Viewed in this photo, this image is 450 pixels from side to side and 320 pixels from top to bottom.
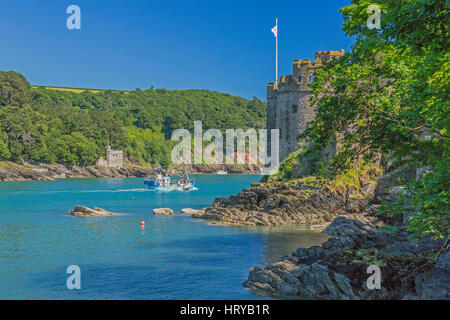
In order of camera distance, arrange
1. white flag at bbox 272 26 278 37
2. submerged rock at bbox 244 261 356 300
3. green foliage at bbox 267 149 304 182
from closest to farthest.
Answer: submerged rock at bbox 244 261 356 300 → green foliage at bbox 267 149 304 182 → white flag at bbox 272 26 278 37

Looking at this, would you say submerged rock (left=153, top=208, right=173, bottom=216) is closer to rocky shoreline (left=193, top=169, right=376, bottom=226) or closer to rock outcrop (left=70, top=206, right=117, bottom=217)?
rock outcrop (left=70, top=206, right=117, bottom=217)

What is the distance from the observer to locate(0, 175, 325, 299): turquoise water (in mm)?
23359

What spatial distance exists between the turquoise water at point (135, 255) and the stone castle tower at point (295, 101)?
42.8 ft

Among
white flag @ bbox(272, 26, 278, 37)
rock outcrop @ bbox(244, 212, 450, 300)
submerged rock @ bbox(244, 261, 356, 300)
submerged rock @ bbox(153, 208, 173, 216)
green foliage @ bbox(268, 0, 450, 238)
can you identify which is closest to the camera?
green foliage @ bbox(268, 0, 450, 238)

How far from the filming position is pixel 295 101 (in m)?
53.4

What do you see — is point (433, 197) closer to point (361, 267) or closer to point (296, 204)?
point (361, 267)

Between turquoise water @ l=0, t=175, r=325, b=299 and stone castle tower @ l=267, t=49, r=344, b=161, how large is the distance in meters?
13.0

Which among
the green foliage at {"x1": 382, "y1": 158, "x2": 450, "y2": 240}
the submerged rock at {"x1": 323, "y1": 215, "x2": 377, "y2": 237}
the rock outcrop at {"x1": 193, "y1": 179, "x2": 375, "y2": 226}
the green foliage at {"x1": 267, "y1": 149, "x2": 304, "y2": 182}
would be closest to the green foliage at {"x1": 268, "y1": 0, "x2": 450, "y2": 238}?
the green foliage at {"x1": 382, "y1": 158, "x2": 450, "y2": 240}

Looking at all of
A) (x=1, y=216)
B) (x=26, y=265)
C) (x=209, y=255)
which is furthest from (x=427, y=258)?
(x=1, y=216)

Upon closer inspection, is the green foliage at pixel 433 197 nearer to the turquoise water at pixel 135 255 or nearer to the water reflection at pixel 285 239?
the turquoise water at pixel 135 255

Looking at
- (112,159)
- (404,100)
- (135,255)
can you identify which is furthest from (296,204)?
(112,159)

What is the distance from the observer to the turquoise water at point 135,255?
76.6 ft

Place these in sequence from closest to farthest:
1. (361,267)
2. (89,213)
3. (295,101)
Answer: (361,267) → (295,101) → (89,213)

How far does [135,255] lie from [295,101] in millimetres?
27354
